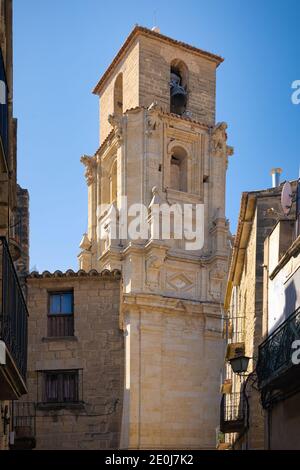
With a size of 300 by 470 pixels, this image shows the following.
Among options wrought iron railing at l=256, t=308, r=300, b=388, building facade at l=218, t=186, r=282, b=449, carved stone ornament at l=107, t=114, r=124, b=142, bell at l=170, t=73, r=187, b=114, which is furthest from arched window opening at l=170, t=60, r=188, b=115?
wrought iron railing at l=256, t=308, r=300, b=388

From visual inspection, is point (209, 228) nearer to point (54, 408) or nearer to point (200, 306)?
point (200, 306)

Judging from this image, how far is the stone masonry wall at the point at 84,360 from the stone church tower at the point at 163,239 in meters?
9.07

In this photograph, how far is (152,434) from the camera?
3031 centimetres

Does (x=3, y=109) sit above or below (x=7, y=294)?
above

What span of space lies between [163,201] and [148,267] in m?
2.98

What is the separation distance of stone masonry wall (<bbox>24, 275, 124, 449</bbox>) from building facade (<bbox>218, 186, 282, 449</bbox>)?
2944mm

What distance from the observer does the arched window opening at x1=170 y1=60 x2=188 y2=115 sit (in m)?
37.2

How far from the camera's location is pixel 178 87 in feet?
122

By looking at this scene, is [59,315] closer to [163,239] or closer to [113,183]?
[163,239]

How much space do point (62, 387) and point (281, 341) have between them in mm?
10486

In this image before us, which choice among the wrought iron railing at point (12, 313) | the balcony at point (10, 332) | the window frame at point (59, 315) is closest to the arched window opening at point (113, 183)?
the window frame at point (59, 315)

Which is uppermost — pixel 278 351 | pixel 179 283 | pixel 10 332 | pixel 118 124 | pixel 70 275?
pixel 118 124

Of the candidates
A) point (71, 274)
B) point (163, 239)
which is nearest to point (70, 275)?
point (71, 274)

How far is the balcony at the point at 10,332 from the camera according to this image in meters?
9.45
